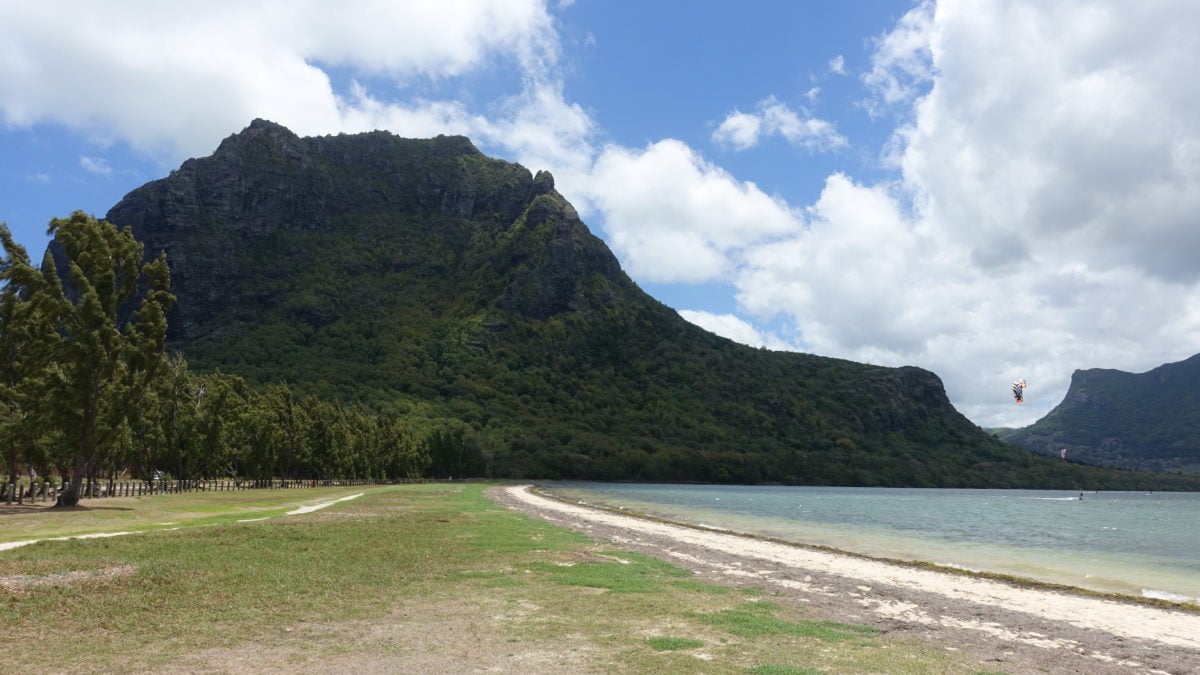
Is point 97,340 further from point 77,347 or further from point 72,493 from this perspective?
point 72,493

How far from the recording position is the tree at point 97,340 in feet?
131

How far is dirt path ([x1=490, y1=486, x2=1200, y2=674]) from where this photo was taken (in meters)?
14.3

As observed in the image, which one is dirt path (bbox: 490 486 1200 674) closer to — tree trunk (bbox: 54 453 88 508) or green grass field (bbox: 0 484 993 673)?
green grass field (bbox: 0 484 993 673)

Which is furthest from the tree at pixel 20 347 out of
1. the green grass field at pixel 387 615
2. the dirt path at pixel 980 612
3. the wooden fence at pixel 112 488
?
the dirt path at pixel 980 612

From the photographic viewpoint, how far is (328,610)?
50.5 feet

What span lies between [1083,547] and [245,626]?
5063cm

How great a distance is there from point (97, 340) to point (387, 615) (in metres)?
34.5

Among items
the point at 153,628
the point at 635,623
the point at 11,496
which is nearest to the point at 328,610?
the point at 153,628

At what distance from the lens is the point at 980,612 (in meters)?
19.0

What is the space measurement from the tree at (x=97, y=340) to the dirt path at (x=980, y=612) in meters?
31.7

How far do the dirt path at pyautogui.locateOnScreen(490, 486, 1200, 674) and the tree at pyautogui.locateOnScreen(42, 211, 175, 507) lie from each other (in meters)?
31.7

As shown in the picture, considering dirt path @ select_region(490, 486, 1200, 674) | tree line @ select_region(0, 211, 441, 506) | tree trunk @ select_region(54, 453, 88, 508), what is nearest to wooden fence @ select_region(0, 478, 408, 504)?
tree line @ select_region(0, 211, 441, 506)

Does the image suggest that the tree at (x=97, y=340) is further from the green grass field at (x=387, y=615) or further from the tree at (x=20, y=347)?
the green grass field at (x=387, y=615)

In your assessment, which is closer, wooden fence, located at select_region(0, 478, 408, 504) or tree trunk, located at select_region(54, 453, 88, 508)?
tree trunk, located at select_region(54, 453, 88, 508)
